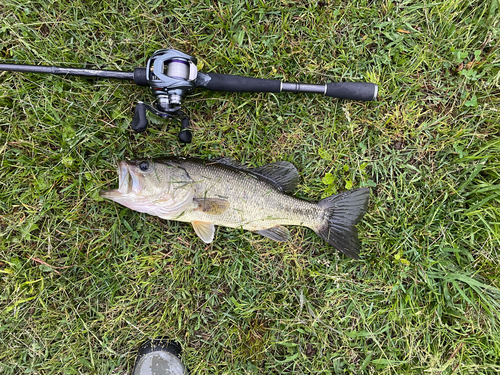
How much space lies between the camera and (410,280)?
292cm

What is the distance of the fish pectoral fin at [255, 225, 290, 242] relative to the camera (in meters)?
2.82

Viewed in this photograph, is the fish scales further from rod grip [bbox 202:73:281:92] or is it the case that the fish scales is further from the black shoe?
the black shoe

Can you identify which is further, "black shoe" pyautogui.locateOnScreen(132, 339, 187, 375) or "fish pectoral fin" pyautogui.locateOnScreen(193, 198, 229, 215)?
"black shoe" pyautogui.locateOnScreen(132, 339, 187, 375)

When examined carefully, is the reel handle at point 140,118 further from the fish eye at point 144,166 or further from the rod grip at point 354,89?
the rod grip at point 354,89

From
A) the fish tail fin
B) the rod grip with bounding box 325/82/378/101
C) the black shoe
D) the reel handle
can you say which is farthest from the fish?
the black shoe

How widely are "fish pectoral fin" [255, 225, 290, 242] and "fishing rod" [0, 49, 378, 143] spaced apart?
1.12m

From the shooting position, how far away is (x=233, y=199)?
266 cm

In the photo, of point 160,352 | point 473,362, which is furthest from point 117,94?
point 473,362

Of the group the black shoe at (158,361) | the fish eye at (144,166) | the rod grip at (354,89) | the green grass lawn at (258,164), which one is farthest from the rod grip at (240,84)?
the black shoe at (158,361)

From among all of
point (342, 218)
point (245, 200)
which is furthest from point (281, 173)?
point (342, 218)

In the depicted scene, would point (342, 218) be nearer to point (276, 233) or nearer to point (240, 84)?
point (276, 233)

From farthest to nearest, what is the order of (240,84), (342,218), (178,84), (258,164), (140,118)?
(258,164) → (342,218) → (240,84) → (140,118) → (178,84)

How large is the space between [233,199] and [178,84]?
1.07 metres

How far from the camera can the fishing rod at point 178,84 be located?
2.45 metres
